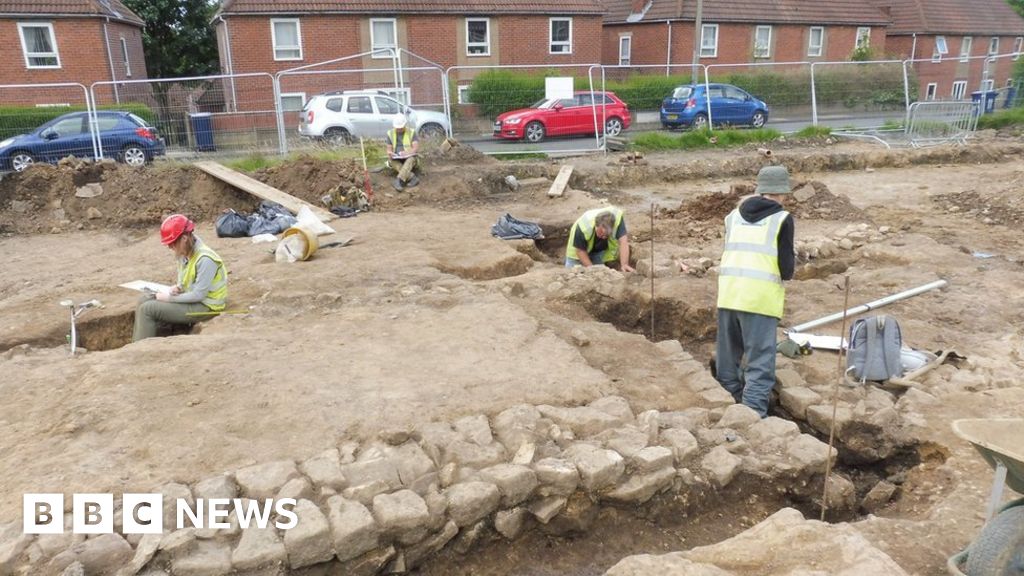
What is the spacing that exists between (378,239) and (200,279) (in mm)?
3534

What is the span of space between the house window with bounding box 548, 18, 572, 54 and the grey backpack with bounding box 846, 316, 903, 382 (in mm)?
23340

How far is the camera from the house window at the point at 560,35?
2660 centimetres

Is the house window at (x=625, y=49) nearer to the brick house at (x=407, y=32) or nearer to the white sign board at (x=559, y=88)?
the brick house at (x=407, y=32)

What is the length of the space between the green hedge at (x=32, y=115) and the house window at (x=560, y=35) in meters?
16.0

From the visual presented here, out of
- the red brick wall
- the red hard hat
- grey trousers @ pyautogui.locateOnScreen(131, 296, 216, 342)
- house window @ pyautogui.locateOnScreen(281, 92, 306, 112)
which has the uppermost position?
the red brick wall

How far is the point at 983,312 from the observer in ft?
22.1

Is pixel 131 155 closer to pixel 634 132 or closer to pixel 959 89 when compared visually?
pixel 634 132

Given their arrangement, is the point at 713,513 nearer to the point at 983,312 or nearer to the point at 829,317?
the point at 829,317

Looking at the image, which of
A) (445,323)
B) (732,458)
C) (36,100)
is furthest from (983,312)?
(36,100)

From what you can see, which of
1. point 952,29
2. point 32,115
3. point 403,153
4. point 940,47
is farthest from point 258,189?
point 952,29

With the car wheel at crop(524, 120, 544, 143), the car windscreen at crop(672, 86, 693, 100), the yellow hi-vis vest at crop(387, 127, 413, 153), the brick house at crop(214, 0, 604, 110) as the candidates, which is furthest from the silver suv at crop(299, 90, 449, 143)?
the car windscreen at crop(672, 86, 693, 100)

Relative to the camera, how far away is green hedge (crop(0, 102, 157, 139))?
14047mm

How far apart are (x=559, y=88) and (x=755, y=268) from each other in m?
12.7

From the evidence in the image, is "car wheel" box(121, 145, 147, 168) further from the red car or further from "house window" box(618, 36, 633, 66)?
"house window" box(618, 36, 633, 66)
